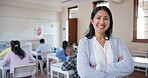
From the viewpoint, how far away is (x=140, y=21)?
5.39 meters

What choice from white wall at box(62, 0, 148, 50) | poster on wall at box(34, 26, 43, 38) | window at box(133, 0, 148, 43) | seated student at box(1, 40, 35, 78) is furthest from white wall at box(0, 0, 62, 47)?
window at box(133, 0, 148, 43)

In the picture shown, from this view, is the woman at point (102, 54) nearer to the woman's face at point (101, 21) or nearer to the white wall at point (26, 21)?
the woman's face at point (101, 21)

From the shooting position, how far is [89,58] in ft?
3.76

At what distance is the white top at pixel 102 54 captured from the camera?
43.6 inches

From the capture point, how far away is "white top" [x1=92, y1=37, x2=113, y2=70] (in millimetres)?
1106

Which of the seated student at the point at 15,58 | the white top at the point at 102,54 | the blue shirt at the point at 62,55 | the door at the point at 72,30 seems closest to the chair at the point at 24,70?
the seated student at the point at 15,58

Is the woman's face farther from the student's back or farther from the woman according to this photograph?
the student's back

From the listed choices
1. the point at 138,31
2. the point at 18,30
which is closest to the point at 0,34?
the point at 18,30

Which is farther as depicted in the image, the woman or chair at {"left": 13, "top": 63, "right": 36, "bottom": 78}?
chair at {"left": 13, "top": 63, "right": 36, "bottom": 78}

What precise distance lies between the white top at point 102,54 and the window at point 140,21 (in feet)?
15.5

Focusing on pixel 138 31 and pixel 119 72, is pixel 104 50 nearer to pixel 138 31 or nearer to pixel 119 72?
pixel 119 72

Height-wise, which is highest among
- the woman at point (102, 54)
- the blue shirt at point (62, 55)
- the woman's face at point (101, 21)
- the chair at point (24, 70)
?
the woman's face at point (101, 21)

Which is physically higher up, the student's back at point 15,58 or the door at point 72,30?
the door at point 72,30

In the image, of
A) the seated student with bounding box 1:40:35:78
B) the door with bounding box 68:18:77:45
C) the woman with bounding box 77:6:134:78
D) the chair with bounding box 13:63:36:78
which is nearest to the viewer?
the woman with bounding box 77:6:134:78
